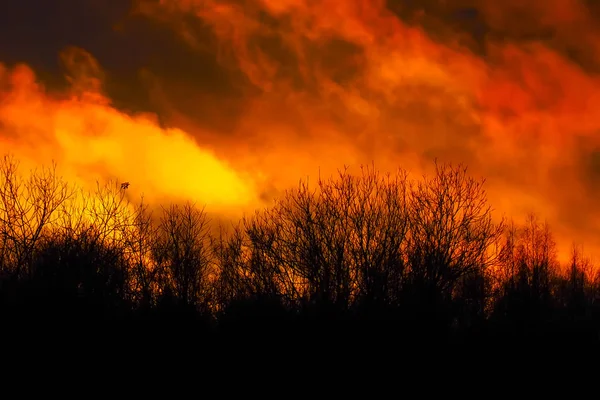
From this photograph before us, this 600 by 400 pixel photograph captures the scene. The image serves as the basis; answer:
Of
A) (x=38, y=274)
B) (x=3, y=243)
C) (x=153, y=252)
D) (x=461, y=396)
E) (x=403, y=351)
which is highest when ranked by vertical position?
(x=153, y=252)

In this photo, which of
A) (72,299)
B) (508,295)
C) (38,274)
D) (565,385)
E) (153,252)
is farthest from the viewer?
(508,295)

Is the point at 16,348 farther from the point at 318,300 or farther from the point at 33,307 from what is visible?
the point at 318,300

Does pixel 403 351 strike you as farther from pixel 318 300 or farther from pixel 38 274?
pixel 38 274

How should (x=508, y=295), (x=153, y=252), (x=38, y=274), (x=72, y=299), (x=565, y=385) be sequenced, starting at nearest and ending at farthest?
(x=565, y=385), (x=72, y=299), (x=38, y=274), (x=153, y=252), (x=508, y=295)

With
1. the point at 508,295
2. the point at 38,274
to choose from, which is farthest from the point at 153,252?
the point at 508,295

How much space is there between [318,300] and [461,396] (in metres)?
9.62

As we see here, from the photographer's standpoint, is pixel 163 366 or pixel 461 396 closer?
pixel 461 396

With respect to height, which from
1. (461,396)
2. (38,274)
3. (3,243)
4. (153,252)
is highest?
(153,252)

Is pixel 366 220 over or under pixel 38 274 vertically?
over

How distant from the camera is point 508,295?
43.3 metres

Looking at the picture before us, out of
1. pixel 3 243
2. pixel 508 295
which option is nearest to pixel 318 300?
pixel 3 243

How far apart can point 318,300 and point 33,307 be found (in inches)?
465

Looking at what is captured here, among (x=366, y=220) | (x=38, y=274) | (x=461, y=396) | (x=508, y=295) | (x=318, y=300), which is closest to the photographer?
(x=461, y=396)

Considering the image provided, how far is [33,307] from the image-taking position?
2106 cm
